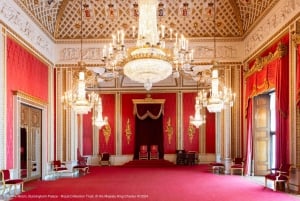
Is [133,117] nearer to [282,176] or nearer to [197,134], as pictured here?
[197,134]

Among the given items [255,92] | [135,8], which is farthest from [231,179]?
[135,8]

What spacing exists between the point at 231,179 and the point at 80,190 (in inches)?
173

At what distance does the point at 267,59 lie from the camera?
9656 mm

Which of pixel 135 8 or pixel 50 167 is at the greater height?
pixel 135 8

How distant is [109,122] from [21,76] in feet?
26.8

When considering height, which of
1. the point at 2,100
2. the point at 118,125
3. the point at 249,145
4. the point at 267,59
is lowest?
the point at 249,145

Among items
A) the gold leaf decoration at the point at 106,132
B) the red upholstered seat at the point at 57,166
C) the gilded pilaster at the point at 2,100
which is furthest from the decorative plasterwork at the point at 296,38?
the gold leaf decoration at the point at 106,132

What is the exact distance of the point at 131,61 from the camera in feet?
20.9

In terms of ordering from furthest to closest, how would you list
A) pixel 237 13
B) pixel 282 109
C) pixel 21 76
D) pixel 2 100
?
pixel 237 13 < pixel 21 76 < pixel 282 109 < pixel 2 100

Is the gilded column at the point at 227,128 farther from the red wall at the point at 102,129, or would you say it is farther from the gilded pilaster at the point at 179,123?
the red wall at the point at 102,129

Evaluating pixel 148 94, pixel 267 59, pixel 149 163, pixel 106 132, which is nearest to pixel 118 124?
pixel 106 132

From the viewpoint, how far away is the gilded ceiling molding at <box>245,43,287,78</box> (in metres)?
8.58

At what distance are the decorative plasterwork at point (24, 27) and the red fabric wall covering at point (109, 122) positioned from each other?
5752 mm

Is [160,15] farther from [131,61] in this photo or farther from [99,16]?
[131,61]
